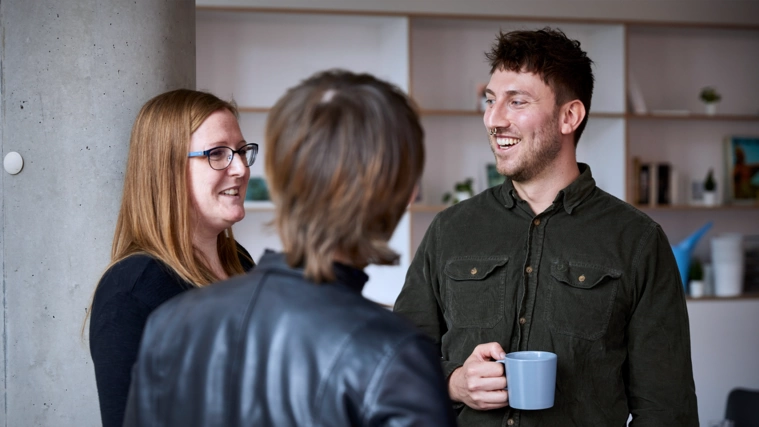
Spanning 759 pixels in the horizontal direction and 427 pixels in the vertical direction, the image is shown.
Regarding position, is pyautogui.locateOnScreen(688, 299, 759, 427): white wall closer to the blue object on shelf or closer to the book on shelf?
the blue object on shelf

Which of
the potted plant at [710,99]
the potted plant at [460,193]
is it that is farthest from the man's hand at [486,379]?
the potted plant at [710,99]

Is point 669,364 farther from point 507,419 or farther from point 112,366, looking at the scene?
point 112,366

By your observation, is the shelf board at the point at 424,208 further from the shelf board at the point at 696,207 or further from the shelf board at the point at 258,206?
the shelf board at the point at 696,207

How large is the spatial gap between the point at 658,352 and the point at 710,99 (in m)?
3.55

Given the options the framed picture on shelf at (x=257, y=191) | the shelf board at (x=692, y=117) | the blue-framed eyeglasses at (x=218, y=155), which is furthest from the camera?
the shelf board at (x=692, y=117)

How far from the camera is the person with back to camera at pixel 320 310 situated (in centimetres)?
87

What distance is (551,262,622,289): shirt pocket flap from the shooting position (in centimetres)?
170

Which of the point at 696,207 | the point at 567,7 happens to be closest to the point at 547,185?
the point at 567,7

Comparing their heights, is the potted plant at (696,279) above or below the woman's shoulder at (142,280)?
below

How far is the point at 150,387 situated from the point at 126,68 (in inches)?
40.9

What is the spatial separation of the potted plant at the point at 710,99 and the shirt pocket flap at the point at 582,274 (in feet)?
11.3

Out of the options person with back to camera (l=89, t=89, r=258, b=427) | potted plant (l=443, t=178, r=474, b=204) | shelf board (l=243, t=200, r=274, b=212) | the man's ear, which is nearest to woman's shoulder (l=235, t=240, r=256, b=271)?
person with back to camera (l=89, t=89, r=258, b=427)

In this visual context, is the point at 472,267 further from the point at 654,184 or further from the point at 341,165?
the point at 654,184

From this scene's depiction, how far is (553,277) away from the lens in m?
1.75
